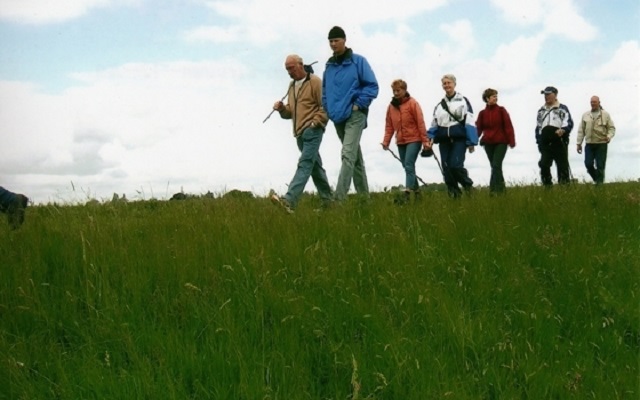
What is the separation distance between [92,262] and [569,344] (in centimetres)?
360

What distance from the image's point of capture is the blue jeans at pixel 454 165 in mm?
11984

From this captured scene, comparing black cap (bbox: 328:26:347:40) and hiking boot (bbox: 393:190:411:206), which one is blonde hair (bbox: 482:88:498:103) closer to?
hiking boot (bbox: 393:190:411:206)

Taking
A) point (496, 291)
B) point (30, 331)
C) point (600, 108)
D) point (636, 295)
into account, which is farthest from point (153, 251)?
Result: point (600, 108)

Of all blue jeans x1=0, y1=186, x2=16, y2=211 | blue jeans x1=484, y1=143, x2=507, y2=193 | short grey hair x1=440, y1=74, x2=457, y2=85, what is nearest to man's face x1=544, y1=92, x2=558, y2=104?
blue jeans x1=484, y1=143, x2=507, y2=193

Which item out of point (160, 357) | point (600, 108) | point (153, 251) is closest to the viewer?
point (160, 357)

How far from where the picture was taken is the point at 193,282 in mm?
5508

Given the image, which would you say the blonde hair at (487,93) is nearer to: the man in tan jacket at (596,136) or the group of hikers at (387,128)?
the group of hikers at (387,128)

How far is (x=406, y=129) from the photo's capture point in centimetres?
1209

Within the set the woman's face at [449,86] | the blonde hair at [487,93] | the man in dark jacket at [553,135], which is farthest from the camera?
the man in dark jacket at [553,135]

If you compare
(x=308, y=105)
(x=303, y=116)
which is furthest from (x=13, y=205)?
(x=308, y=105)

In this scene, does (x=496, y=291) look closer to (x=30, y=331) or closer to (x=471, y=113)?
(x=30, y=331)

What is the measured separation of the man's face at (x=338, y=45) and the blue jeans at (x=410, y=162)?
2.34 m

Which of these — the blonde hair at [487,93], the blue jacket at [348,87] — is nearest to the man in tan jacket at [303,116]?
the blue jacket at [348,87]

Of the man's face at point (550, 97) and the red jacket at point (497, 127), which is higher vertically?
the man's face at point (550, 97)
